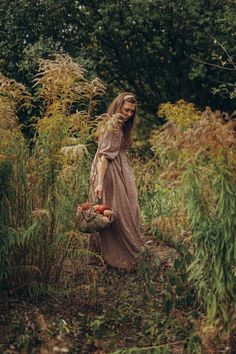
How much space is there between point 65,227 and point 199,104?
34.0 feet

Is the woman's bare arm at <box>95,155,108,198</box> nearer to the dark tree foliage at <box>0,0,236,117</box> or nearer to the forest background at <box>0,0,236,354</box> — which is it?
the forest background at <box>0,0,236,354</box>

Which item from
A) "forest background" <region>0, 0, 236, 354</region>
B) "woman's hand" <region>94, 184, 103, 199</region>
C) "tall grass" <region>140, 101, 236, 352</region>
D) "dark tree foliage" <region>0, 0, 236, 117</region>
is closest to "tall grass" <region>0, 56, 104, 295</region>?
"forest background" <region>0, 0, 236, 354</region>

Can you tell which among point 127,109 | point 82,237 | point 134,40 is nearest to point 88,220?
point 82,237

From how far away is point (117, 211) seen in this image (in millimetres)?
6836

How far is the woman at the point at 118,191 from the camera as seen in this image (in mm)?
6762

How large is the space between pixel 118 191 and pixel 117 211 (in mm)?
192

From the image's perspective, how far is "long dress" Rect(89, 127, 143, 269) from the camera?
679 cm

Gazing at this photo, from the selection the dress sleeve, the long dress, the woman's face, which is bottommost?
the long dress

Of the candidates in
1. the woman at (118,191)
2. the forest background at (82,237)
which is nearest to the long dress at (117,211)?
the woman at (118,191)

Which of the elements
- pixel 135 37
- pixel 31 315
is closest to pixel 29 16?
pixel 135 37

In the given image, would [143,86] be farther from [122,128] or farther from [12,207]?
[12,207]

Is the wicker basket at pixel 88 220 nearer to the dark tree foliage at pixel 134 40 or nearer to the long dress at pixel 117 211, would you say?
the long dress at pixel 117 211

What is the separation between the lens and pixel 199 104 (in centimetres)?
1570

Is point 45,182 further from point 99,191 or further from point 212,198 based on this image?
point 212,198
